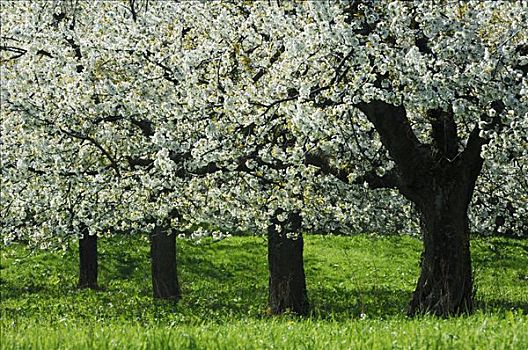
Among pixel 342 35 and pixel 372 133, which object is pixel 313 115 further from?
pixel 372 133

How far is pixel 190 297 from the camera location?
68.8ft


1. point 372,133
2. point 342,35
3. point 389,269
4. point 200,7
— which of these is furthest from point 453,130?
point 389,269

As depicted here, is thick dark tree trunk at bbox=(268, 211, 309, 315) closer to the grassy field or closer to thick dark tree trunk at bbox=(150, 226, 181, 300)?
the grassy field

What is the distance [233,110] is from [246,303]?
26.4 feet

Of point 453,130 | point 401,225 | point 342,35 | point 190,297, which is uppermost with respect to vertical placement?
point 342,35

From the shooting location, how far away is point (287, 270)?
17406 millimetres

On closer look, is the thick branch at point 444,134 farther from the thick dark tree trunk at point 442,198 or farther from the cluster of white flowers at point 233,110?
the cluster of white flowers at point 233,110

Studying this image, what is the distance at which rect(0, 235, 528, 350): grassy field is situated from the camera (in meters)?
6.89

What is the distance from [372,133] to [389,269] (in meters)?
15.5

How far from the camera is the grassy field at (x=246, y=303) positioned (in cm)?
689

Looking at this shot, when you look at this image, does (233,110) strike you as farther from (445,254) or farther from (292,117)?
(445,254)

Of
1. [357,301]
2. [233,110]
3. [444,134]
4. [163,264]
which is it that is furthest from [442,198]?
[163,264]

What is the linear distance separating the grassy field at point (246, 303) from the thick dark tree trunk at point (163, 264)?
475 millimetres

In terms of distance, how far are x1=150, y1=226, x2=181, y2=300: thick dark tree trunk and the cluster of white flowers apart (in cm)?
301
